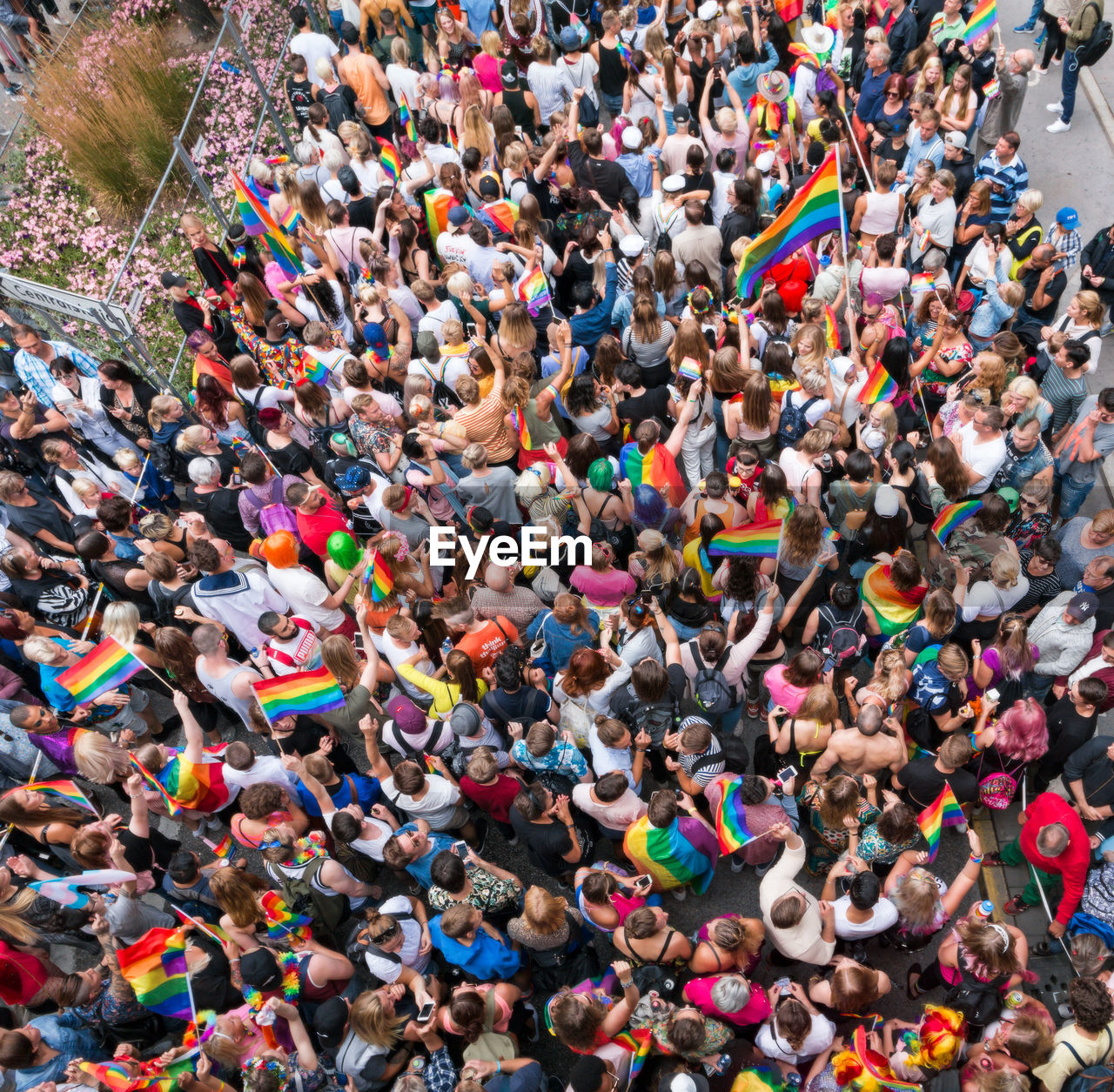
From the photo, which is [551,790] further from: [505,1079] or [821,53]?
[821,53]

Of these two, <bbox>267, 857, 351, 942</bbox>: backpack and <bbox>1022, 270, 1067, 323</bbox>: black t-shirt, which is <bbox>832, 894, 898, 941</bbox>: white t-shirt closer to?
<bbox>267, 857, 351, 942</bbox>: backpack

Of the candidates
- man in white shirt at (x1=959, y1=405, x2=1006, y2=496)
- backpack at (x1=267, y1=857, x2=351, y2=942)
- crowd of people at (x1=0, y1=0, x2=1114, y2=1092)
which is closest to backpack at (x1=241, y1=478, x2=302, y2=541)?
crowd of people at (x1=0, y1=0, x2=1114, y2=1092)

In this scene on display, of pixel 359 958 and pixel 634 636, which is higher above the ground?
pixel 634 636

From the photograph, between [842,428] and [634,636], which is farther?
[842,428]

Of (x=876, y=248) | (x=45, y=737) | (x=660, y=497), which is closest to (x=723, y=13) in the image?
(x=876, y=248)

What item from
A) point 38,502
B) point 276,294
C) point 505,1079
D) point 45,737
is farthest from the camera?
point 276,294

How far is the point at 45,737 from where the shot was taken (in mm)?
6426

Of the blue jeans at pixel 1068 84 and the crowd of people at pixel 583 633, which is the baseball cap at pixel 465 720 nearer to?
the crowd of people at pixel 583 633

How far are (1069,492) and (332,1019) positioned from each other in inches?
249

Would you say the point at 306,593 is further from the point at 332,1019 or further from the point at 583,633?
the point at 332,1019

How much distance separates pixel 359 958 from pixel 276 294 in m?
6.40

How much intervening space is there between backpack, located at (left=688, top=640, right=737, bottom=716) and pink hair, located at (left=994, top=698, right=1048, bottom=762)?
1639 mm

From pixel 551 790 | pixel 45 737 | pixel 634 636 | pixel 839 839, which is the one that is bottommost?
pixel 839 839

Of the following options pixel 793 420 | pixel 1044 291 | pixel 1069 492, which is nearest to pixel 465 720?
pixel 793 420
